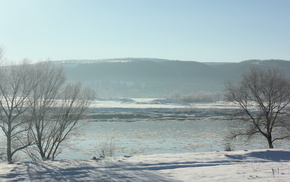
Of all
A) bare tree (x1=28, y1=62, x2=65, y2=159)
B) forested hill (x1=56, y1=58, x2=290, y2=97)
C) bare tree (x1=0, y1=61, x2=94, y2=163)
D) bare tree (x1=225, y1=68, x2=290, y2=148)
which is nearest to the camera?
bare tree (x1=0, y1=61, x2=94, y2=163)

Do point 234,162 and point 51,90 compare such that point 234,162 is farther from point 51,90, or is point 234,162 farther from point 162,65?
point 162,65

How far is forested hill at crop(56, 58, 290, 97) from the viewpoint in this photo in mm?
149000

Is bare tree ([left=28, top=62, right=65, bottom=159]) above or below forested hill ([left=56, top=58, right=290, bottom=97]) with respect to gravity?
below

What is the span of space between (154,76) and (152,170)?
6515 inches

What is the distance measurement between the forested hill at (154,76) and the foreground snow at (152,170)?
407 ft

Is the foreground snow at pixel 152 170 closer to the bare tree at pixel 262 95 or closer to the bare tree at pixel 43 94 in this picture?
the bare tree at pixel 43 94

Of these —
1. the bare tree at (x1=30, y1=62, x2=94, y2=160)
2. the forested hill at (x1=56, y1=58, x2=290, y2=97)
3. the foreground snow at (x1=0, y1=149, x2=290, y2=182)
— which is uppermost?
the forested hill at (x1=56, y1=58, x2=290, y2=97)

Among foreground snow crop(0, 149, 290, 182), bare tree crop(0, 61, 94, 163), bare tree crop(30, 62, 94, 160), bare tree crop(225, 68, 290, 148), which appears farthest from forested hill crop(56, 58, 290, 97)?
foreground snow crop(0, 149, 290, 182)

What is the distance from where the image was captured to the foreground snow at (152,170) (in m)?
8.86

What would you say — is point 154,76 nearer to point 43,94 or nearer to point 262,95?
point 262,95

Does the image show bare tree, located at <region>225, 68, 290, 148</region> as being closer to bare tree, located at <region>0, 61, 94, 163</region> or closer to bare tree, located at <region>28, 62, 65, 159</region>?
bare tree, located at <region>0, 61, 94, 163</region>

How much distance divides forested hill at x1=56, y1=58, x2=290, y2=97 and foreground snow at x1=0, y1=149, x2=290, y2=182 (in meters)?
124

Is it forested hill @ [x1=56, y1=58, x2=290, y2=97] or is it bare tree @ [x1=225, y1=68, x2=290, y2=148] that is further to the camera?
forested hill @ [x1=56, y1=58, x2=290, y2=97]

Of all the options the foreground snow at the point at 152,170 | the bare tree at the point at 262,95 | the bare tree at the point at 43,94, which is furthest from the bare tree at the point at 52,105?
the bare tree at the point at 262,95
